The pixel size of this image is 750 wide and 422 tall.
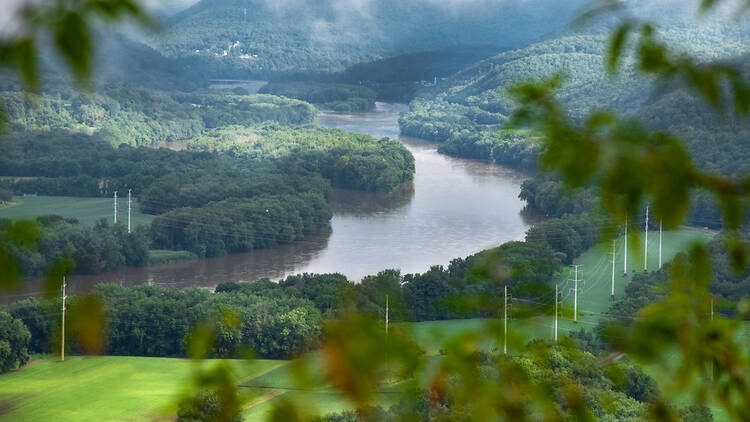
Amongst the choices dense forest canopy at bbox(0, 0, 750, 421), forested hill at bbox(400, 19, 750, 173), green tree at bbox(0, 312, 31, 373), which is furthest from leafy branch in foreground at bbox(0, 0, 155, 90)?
forested hill at bbox(400, 19, 750, 173)

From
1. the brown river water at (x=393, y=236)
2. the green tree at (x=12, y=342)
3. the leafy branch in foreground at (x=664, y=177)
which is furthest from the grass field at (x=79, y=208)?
the leafy branch in foreground at (x=664, y=177)

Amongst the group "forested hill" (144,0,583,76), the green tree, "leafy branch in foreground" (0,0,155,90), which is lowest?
the green tree

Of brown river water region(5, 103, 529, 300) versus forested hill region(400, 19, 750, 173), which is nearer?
brown river water region(5, 103, 529, 300)

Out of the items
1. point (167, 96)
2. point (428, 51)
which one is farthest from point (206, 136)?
point (428, 51)

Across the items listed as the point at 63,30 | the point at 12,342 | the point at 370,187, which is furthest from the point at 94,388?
the point at 370,187

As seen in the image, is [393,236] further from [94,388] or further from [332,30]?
[332,30]

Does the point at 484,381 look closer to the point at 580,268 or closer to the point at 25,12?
the point at 25,12

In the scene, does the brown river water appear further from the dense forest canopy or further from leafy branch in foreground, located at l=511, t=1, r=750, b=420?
leafy branch in foreground, located at l=511, t=1, r=750, b=420

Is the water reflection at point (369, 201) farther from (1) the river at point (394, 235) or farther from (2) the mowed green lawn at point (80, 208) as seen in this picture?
(2) the mowed green lawn at point (80, 208)
